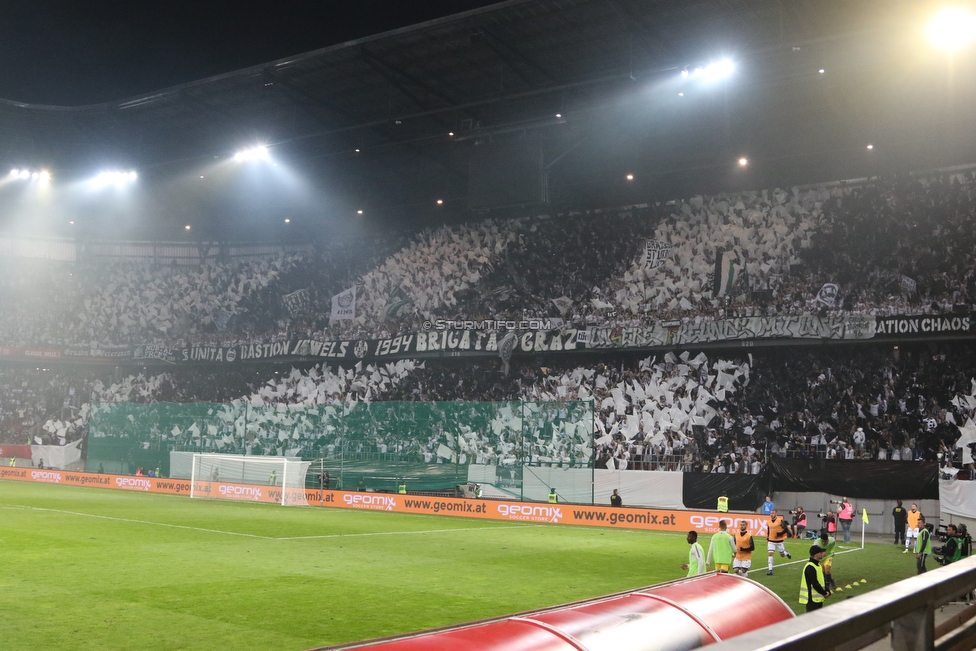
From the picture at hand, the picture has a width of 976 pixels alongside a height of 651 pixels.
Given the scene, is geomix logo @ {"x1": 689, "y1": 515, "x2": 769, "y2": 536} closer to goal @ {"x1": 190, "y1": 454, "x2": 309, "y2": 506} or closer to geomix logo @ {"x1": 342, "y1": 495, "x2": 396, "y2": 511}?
geomix logo @ {"x1": 342, "y1": 495, "x2": 396, "y2": 511}

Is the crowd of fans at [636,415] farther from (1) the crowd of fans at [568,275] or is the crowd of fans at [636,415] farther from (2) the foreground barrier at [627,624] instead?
(2) the foreground barrier at [627,624]

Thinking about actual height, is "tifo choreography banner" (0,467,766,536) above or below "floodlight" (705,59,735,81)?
below

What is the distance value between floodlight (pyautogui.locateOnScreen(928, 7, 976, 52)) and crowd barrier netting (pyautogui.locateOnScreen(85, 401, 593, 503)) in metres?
17.0

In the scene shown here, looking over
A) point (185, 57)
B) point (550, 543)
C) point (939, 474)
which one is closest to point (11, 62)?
point (185, 57)

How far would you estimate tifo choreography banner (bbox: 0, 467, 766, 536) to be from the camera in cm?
3031

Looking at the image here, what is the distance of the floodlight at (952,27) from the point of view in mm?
24906

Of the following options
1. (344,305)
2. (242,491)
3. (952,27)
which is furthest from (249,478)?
(952,27)

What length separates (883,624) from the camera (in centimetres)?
261

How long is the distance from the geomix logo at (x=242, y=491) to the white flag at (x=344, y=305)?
40.3 feet

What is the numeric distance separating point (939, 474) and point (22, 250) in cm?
5903

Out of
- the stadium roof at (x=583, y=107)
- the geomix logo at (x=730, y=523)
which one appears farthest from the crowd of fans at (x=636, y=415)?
the stadium roof at (x=583, y=107)

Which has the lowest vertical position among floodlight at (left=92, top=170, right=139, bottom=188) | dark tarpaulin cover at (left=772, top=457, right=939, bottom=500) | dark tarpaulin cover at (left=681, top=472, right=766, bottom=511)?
dark tarpaulin cover at (left=681, top=472, right=766, bottom=511)

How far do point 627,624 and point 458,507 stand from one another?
3130 centimetres

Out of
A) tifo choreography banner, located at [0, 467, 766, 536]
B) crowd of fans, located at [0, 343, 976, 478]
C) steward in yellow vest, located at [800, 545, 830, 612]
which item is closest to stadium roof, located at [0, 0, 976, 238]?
crowd of fans, located at [0, 343, 976, 478]
